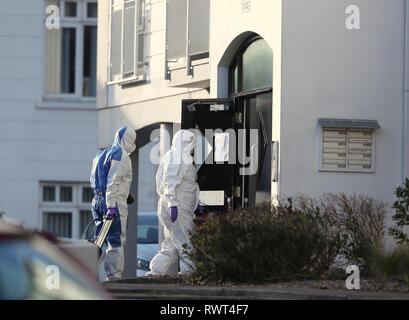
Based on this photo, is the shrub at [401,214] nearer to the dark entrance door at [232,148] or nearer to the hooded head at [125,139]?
the dark entrance door at [232,148]

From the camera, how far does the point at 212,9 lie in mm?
16547

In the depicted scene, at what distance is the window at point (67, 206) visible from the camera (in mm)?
29625

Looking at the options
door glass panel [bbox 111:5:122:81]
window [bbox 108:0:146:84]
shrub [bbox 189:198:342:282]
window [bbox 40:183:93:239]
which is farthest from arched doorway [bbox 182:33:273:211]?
window [bbox 40:183:93:239]

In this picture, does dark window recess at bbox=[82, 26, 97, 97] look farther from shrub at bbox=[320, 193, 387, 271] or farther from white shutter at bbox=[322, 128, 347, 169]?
shrub at bbox=[320, 193, 387, 271]

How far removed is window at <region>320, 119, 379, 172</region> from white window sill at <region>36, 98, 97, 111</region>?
52.8ft

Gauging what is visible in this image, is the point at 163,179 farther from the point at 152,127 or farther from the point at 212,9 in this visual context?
the point at 152,127

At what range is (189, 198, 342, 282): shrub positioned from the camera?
35.2 feet

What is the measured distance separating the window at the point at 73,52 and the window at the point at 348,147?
55.2 feet

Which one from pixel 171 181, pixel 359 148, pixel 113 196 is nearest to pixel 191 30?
pixel 113 196

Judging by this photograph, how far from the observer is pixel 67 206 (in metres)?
29.7

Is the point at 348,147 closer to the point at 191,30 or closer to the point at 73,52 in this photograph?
the point at 191,30

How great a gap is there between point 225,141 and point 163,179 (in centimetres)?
162
